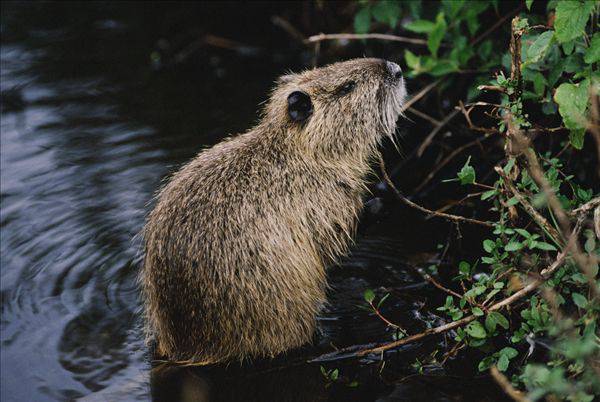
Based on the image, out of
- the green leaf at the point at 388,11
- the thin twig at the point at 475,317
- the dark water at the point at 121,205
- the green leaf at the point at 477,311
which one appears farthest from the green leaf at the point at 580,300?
the green leaf at the point at 388,11

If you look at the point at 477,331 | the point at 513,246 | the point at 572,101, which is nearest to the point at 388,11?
the point at 572,101

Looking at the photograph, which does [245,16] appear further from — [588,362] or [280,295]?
[588,362]

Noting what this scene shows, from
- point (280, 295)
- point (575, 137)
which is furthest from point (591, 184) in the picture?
point (280, 295)

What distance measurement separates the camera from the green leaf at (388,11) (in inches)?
196

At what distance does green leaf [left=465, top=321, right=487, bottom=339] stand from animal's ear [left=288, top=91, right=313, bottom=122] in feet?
4.42

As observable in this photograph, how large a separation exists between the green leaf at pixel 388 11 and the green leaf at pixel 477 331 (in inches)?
92.3

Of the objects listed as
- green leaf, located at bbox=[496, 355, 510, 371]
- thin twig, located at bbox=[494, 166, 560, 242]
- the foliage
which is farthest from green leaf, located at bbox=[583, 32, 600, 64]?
green leaf, located at bbox=[496, 355, 510, 371]

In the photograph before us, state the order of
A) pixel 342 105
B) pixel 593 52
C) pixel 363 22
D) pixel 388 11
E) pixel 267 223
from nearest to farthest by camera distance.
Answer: pixel 593 52 → pixel 267 223 → pixel 342 105 → pixel 388 11 → pixel 363 22

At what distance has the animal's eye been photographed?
13.4 ft

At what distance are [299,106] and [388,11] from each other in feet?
4.50

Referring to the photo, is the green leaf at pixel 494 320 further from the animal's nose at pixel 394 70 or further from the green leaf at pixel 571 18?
the animal's nose at pixel 394 70

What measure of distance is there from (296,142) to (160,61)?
11.4ft

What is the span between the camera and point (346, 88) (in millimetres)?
4086

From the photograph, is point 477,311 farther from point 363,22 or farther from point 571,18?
point 363,22
